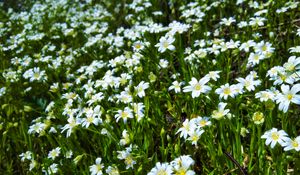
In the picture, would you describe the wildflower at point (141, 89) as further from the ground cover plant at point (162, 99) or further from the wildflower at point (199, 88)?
the wildflower at point (199, 88)

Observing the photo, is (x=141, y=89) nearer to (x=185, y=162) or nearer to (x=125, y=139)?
(x=125, y=139)

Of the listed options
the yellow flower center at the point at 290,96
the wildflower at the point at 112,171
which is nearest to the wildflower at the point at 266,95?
the yellow flower center at the point at 290,96

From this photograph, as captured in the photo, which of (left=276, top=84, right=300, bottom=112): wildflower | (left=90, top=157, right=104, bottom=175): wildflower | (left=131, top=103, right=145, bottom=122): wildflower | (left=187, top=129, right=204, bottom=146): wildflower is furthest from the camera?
(left=131, top=103, right=145, bottom=122): wildflower

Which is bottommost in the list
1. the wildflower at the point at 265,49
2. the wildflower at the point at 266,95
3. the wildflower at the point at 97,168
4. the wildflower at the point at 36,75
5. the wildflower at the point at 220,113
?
the wildflower at the point at 97,168

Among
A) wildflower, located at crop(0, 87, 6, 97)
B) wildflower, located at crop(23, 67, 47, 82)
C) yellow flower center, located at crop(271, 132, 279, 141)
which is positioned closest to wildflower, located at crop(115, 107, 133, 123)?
yellow flower center, located at crop(271, 132, 279, 141)

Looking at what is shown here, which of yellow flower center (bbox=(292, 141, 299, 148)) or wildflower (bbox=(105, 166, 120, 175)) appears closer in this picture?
yellow flower center (bbox=(292, 141, 299, 148))

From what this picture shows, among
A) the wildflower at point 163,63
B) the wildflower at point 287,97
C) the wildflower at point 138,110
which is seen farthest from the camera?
the wildflower at point 163,63

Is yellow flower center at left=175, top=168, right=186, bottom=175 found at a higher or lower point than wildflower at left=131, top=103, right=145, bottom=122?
lower

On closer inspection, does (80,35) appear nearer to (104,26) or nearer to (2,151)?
(104,26)

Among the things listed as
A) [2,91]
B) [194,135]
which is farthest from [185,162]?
[2,91]

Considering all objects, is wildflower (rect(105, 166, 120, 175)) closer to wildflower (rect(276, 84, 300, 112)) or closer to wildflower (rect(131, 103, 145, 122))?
wildflower (rect(131, 103, 145, 122))
